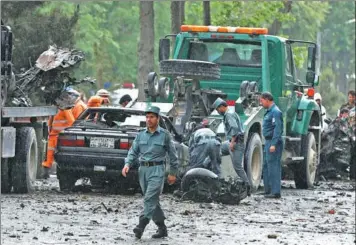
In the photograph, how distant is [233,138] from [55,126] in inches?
127

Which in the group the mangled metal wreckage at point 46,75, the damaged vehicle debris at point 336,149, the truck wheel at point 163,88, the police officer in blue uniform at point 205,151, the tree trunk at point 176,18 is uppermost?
the tree trunk at point 176,18

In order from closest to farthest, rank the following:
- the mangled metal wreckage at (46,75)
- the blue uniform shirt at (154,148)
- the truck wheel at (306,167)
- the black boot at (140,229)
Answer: the black boot at (140,229) → the blue uniform shirt at (154,148) → the mangled metal wreckage at (46,75) → the truck wheel at (306,167)

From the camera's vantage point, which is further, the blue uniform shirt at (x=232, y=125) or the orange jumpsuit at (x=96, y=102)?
the orange jumpsuit at (x=96, y=102)

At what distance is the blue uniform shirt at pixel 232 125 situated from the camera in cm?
2195

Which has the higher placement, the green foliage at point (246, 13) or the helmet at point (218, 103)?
the green foliage at point (246, 13)

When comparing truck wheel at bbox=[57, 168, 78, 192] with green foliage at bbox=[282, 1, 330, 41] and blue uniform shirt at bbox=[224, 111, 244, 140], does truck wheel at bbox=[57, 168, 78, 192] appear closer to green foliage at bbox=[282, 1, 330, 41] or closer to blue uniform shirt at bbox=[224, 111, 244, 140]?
blue uniform shirt at bbox=[224, 111, 244, 140]

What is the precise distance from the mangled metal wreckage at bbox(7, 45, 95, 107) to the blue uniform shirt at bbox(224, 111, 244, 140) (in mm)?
2389

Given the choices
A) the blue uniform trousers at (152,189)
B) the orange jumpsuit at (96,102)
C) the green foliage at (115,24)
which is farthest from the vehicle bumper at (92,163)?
the green foliage at (115,24)

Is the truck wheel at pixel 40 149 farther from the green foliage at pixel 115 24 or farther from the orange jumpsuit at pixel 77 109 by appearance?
the green foliage at pixel 115 24

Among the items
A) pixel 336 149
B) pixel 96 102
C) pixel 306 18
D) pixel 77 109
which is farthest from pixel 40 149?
pixel 306 18

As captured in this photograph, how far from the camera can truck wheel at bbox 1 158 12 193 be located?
20125 millimetres

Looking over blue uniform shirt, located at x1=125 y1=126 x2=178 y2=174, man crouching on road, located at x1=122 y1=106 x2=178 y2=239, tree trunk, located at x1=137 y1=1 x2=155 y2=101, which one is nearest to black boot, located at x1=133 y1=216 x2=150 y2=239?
man crouching on road, located at x1=122 y1=106 x2=178 y2=239

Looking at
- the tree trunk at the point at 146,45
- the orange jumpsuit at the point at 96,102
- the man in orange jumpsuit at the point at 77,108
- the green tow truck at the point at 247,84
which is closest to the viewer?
the green tow truck at the point at 247,84

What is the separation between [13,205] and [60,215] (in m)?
1.23
